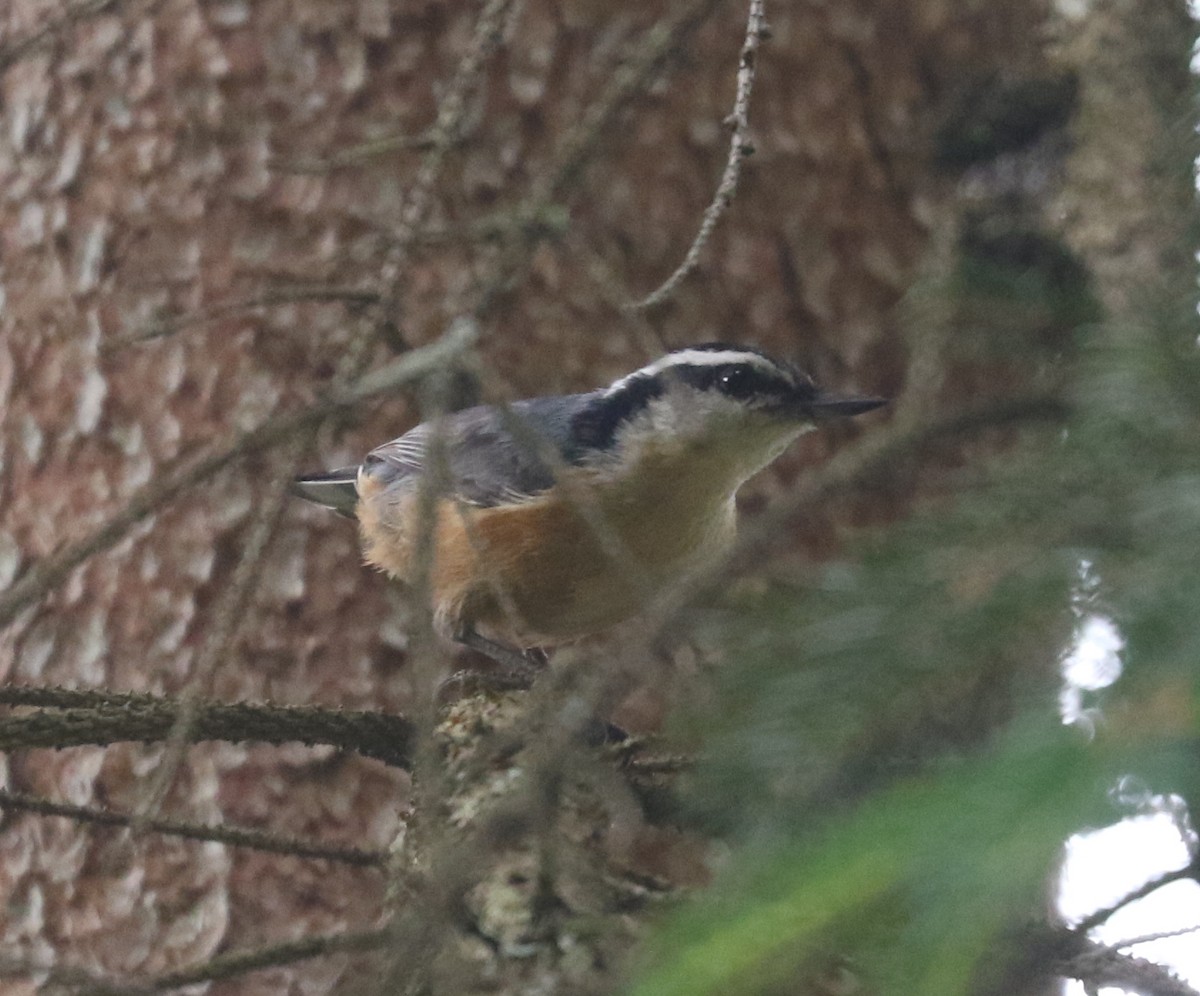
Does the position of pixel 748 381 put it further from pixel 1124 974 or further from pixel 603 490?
pixel 1124 974

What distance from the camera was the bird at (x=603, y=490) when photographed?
7.72 ft

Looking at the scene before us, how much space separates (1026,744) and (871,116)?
8.01 feet

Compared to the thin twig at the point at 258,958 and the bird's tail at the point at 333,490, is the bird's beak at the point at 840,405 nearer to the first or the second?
the bird's tail at the point at 333,490

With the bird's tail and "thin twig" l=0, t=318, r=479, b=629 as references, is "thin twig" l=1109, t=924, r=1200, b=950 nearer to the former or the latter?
"thin twig" l=0, t=318, r=479, b=629

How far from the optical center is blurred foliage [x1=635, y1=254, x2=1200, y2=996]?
0.61m

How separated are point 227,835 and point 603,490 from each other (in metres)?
1.14

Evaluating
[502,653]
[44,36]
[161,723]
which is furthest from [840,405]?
[44,36]

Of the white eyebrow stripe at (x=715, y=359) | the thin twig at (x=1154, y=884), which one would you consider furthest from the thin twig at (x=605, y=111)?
the white eyebrow stripe at (x=715, y=359)

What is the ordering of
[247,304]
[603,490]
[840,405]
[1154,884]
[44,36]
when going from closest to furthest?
1. [1154,884]
2. [247,304]
3. [44,36]
4. [840,405]
5. [603,490]

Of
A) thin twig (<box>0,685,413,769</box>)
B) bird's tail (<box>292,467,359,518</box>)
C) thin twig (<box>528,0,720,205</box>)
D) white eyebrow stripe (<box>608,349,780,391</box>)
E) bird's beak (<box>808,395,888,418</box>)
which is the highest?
bird's tail (<box>292,467,359,518</box>)

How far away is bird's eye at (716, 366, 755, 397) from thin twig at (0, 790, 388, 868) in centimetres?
103

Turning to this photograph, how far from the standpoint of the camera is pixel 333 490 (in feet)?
8.98

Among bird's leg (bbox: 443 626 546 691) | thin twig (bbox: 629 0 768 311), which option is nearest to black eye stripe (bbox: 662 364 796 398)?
bird's leg (bbox: 443 626 546 691)

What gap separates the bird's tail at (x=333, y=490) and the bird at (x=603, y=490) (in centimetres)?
9
